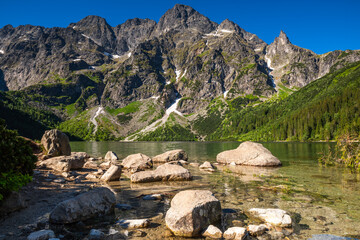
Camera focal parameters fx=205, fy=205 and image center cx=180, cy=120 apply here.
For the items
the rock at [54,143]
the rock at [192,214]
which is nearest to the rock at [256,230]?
the rock at [192,214]

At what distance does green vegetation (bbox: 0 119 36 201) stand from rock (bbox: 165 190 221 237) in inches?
276

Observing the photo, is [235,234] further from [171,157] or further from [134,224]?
[171,157]

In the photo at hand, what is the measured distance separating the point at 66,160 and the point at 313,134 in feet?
472

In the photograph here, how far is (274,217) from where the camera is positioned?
9.91m

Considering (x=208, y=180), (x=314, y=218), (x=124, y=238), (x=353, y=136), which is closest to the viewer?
(x=124, y=238)

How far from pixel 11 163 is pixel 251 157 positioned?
29807 mm

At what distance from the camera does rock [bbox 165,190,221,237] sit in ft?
29.0

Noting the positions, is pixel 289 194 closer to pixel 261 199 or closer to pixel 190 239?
pixel 261 199

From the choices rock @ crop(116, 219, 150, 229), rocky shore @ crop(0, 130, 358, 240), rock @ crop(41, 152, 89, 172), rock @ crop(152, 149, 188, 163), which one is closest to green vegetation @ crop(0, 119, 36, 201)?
rocky shore @ crop(0, 130, 358, 240)

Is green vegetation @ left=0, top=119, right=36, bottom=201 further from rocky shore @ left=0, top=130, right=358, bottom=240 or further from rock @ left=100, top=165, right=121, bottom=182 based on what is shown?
rock @ left=100, top=165, right=121, bottom=182

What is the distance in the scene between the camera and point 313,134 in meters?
130

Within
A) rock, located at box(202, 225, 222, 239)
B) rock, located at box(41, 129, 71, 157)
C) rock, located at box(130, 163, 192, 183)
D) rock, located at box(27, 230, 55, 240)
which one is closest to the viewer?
rock, located at box(27, 230, 55, 240)

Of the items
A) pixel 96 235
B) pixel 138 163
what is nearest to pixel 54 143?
pixel 138 163

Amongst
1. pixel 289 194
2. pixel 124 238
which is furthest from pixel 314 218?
pixel 124 238
